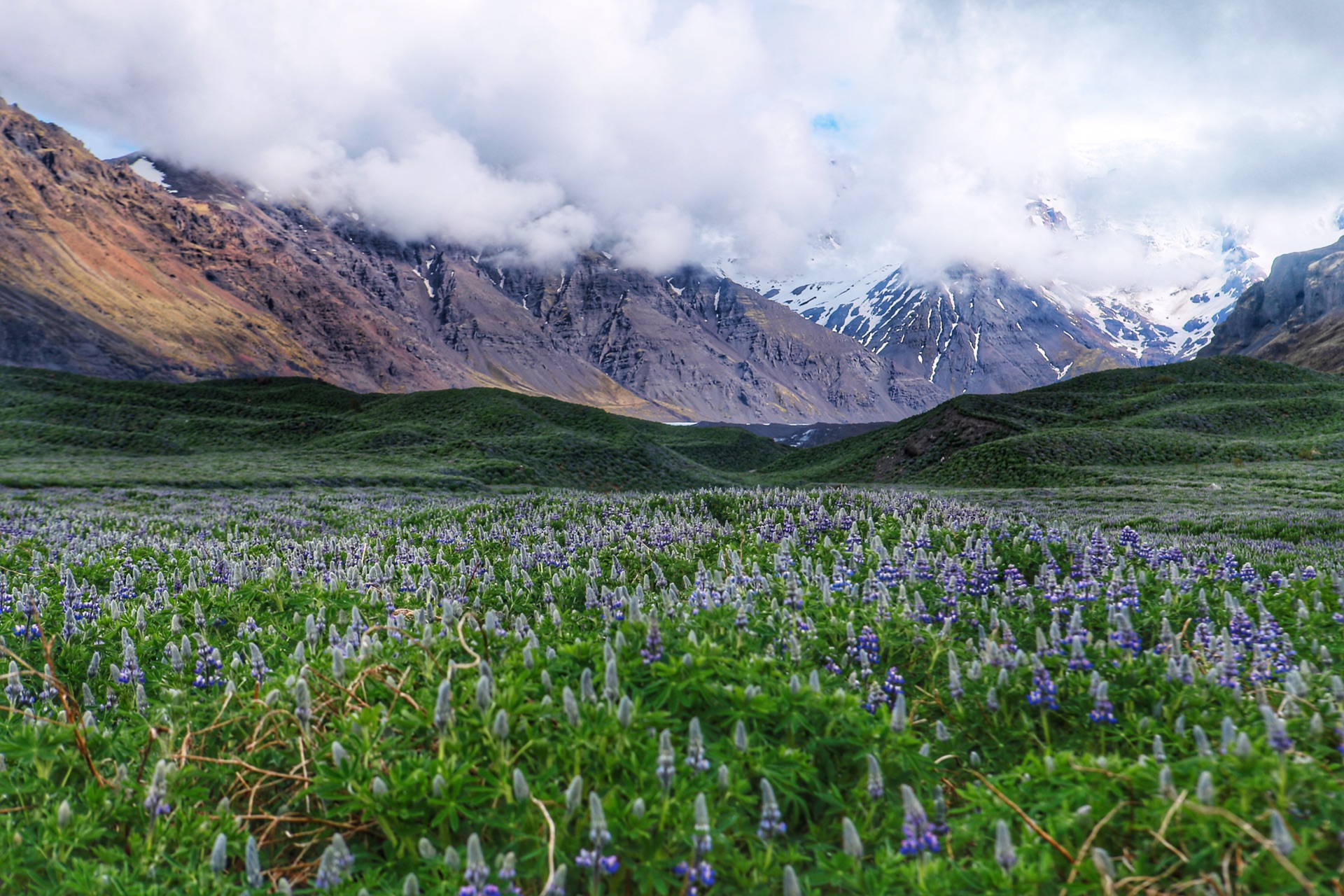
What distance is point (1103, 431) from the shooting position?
47.8m

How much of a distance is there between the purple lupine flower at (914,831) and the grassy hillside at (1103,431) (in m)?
39.9

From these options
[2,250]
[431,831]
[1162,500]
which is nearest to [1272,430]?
[1162,500]

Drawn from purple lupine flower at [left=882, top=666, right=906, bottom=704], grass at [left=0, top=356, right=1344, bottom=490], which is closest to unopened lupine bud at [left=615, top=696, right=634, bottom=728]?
purple lupine flower at [left=882, top=666, right=906, bottom=704]

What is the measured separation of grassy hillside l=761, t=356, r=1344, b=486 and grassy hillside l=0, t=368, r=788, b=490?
49.3ft

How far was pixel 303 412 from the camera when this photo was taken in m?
76.8

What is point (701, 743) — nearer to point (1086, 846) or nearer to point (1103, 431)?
point (1086, 846)

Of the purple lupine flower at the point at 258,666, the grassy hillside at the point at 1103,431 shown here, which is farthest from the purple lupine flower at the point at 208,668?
the grassy hillside at the point at 1103,431

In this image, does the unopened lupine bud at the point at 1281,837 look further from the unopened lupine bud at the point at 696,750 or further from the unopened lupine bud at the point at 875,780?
the unopened lupine bud at the point at 696,750

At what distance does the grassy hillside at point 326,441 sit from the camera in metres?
40.2

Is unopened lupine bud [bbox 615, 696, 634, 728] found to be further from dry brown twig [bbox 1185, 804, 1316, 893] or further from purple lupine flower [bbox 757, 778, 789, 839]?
dry brown twig [bbox 1185, 804, 1316, 893]

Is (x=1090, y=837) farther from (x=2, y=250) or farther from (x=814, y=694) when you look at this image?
(x=2, y=250)

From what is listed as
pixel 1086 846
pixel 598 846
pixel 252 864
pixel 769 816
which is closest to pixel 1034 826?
pixel 1086 846

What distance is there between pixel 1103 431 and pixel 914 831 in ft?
178

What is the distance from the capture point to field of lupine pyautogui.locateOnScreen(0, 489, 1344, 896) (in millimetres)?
2701
